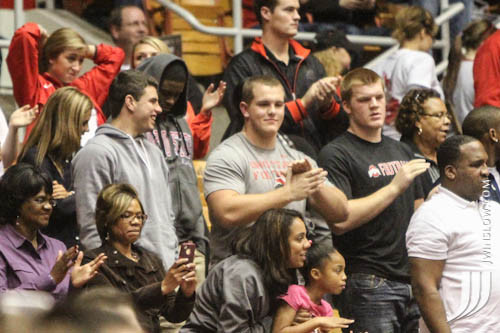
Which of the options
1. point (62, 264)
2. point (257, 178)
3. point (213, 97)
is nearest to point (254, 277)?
point (257, 178)

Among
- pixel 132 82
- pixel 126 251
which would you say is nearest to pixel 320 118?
pixel 132 82

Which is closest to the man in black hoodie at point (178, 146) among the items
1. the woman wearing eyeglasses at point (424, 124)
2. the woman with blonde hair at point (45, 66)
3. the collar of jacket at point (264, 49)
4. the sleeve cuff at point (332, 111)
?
the woman with blonde hair at point (45, 66)

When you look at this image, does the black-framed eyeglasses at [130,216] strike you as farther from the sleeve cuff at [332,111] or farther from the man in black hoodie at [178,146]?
the sleeve cuff at [332,111]

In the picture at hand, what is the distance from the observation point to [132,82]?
5156mm

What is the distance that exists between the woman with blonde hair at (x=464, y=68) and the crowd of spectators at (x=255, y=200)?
82.4 inches

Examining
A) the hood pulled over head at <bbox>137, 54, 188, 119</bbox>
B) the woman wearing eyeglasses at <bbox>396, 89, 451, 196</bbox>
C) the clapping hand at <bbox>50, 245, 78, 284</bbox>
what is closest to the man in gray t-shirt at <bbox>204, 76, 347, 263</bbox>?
the hood pulled over head at <bbox>137, 54, 188, 119</bbox>

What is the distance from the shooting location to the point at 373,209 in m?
5.15

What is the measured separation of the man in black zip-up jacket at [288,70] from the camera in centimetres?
623

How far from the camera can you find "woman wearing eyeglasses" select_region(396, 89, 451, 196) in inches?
242

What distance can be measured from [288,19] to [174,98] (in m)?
1.13

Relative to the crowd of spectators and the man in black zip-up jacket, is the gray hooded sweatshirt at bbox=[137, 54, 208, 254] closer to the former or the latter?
the crowd of spectators

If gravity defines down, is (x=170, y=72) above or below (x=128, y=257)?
above

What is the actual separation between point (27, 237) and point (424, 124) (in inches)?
107

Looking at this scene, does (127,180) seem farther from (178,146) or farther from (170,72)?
(170,72)
